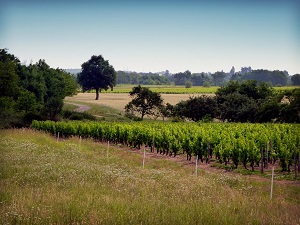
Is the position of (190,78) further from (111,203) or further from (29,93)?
(111,203)

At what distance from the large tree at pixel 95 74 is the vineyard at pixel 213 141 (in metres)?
43.1

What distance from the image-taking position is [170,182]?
1209cm

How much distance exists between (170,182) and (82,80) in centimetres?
7700

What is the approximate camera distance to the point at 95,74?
87188 millimetres

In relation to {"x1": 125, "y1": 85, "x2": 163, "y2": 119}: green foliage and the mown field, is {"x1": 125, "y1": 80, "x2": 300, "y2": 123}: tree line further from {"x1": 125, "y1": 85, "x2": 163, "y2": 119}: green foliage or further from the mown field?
the mown field

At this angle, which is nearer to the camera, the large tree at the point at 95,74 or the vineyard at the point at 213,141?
the vineyard at the point at 213,141

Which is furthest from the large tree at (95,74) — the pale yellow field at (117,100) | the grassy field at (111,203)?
the grassy field at (111,203)

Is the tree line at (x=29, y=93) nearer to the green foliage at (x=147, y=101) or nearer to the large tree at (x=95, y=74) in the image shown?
the large tree at (x=95, y=74)

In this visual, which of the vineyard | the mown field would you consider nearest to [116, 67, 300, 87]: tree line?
the mown field

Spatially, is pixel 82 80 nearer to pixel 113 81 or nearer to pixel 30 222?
pixel 113 81

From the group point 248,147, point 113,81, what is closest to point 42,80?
point 113,81

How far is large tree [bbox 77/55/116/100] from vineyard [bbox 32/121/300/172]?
43149mm

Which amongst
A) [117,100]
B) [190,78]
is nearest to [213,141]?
[117,100]

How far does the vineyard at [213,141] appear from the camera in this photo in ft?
69.7
